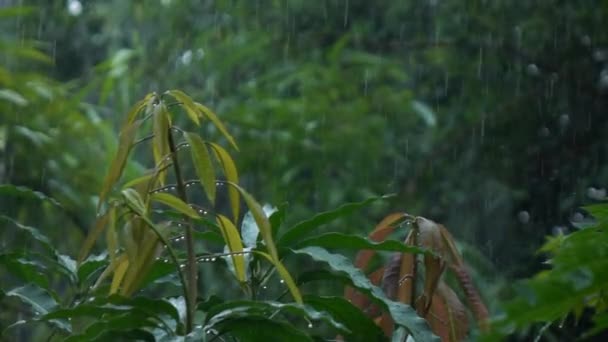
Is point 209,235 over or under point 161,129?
under

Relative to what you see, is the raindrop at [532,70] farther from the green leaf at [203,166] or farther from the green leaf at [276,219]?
the green leaf at [203,166]

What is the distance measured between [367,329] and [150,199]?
0.27m

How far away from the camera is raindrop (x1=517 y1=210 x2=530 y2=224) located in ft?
15.2

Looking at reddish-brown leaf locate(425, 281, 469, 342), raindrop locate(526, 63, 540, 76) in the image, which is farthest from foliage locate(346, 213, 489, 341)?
raindrop locate(526, 63, 540, 76)

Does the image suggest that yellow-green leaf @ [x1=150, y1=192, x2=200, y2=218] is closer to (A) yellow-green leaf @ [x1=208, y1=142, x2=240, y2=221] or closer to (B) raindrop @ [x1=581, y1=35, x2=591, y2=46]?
(A) yellow-green leaf @ [x1=208, y1=142, x2=240, y2=221]

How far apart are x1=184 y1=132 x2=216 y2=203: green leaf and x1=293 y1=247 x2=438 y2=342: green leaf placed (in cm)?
20

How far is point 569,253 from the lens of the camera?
81 centimetres

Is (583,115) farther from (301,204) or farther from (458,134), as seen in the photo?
(301,204)

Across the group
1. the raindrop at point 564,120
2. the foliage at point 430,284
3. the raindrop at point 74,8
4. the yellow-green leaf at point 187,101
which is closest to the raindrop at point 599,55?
the raindrop at point 564,120

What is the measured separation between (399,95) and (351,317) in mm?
3561

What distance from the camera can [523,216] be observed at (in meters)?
4.66

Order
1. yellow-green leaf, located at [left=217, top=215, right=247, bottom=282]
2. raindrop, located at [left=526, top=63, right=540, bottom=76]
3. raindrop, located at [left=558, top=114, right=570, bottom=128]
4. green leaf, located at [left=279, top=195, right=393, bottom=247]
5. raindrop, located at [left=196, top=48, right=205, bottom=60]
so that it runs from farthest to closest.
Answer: raindrop, located at [left=196, top=48, right=205, bottom=60] → raindrop, located at [left=526, top=63, right=540, bottom=76] → raindrop, located at [left=558, top=114, right=570, bottom=128] → green leaf, located at [left=279, top=195, right=393, bottom=247] → yellow-green leaf, located at [left=217, top=215, right=247, bottom=282]

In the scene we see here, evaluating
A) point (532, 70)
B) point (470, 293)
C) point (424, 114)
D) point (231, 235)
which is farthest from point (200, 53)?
point (231, 235)

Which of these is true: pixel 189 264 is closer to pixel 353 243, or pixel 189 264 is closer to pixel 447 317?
pixel 353 243
